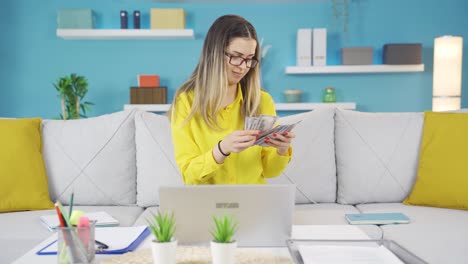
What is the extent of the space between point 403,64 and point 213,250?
3722mm

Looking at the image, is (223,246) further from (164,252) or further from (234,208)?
(234,208)

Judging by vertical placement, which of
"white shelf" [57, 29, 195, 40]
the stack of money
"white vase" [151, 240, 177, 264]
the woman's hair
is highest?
"white shelf" [57, 29, 195, 40]

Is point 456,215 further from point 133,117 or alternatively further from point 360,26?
point 360,26

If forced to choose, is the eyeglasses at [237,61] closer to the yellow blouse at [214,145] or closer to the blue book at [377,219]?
the yellow blouse at [214,145]

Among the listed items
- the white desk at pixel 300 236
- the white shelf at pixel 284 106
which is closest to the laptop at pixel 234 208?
the white desk at pixel 300 236

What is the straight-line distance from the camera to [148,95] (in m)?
4.23

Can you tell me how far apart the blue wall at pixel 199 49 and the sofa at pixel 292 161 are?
1.99 metres

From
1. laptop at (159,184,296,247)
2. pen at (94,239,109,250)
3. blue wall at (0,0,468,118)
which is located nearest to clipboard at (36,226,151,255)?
pen at (94,239,109,250)

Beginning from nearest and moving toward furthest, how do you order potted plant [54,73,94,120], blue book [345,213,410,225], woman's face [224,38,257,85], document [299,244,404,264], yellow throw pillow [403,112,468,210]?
document [299,244,404,264], woman's face [224,38,257,85], blue book [345,213,410,225], yellow throw pillow [403,112,468,210], potted plant [54,73,94,120]

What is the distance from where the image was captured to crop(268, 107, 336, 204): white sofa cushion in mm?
2383

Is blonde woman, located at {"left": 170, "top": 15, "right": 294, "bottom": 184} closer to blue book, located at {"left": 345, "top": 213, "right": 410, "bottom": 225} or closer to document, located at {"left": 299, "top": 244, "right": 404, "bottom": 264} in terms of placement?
blue book, located at {"left": 345, "top": 213, "right": 410, "bottom": 225}

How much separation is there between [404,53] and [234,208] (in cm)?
350

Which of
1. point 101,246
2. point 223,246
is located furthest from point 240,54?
point 223,246

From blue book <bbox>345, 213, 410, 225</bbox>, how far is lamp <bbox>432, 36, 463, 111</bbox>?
95.0 inches
